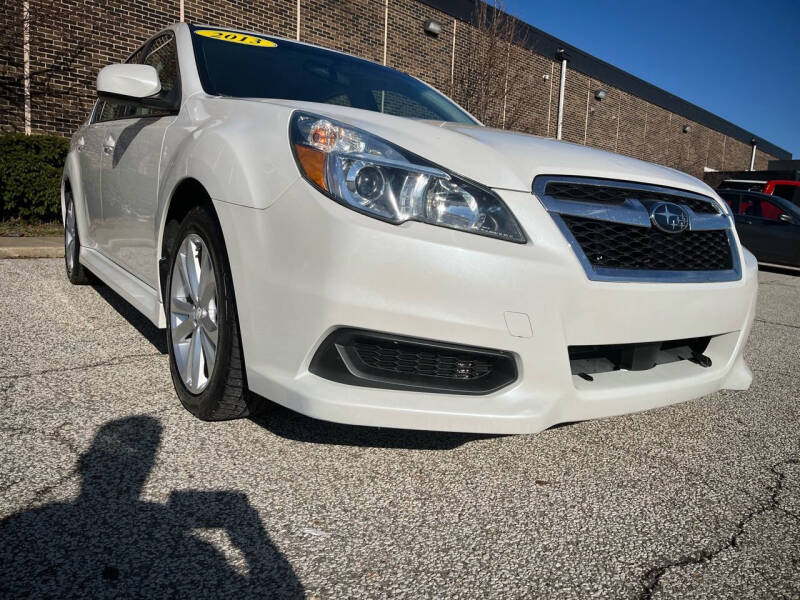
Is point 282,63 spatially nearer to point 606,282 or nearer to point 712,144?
point 606,282

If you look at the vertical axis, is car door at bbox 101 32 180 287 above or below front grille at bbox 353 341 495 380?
above

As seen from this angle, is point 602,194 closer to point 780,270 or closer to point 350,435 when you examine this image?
point 350,435

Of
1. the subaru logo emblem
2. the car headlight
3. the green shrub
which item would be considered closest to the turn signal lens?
the car headlight

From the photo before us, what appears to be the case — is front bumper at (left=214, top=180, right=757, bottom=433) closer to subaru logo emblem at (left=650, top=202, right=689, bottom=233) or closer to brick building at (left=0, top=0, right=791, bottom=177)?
subaru logo emblem at (left=650, top=202, right=689, bottom=233)

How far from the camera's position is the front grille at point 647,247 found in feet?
6.81

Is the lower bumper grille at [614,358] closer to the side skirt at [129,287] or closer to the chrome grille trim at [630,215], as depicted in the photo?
the chrome grille trim at [630,215]

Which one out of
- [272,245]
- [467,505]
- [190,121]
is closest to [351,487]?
[467,505]

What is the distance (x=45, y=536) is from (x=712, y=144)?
40092 mm

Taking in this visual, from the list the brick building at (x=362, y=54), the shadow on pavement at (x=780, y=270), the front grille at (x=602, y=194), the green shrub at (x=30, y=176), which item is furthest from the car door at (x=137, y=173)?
the shadow on pavement at (x=780, y=270)

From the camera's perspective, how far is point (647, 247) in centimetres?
222

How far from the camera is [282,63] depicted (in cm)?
318

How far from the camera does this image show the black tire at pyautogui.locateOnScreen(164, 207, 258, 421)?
216 cm

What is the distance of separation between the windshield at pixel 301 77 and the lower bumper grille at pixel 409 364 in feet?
3.90

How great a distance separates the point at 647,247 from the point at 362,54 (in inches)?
573
